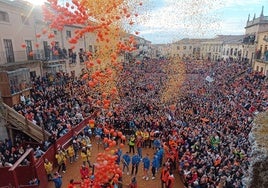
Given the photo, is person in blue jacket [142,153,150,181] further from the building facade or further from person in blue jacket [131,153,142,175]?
the building facade

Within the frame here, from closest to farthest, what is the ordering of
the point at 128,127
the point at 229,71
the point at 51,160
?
the point at 51,160
the point at 128,127
the point at 229,71

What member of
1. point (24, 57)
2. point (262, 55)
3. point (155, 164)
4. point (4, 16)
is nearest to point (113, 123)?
point (155, 164)

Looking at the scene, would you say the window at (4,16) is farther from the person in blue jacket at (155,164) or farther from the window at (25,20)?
the person in blue jacket at (155,164)

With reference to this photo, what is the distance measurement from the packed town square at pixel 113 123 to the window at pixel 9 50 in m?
0.09

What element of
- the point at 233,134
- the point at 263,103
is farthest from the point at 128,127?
the point at 263,103

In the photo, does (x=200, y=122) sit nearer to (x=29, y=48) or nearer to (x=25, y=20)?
(x=29, y=48)

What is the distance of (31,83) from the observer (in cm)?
2056

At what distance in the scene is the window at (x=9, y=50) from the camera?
20.8m

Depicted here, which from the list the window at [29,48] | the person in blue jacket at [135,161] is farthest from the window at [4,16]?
the person in blue jacket at [135,161]

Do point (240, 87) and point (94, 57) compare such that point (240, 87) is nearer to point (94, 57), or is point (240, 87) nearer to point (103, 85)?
point (103, 85)

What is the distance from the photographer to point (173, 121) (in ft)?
59.2

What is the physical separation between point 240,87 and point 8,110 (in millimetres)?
22348

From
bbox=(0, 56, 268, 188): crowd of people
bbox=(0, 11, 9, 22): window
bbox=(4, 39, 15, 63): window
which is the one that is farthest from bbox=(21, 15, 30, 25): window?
bbox=(0, 56, 268, 188): crowd of people

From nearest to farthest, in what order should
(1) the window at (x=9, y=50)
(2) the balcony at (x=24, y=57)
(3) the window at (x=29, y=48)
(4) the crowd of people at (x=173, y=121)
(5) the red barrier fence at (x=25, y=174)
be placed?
(5) the red barrier fence at (x=25, y=174)
(4) the crowd of people at (x=173, y=121)
(2) the balcony at (x=24, y=57)
(1) the window at (x=9, y=50)
(3) the window at (x=29, y=48)
